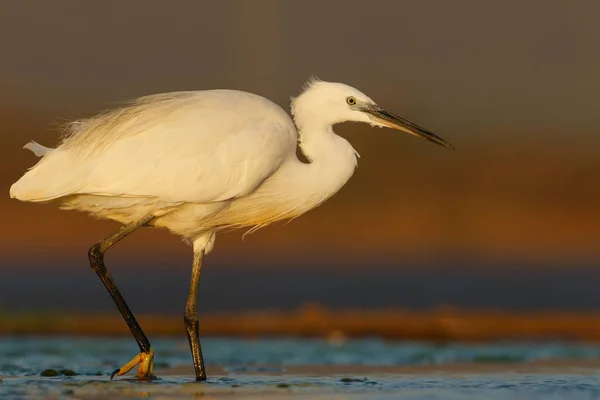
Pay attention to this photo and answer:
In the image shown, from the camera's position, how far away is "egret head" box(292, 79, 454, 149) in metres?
12.5

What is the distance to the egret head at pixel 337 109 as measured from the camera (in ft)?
40.9

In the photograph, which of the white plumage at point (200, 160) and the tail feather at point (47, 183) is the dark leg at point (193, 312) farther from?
the tail feather at point (47, 183)

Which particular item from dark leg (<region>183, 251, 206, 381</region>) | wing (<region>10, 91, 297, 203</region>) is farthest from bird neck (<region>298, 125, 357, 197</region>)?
dark leg (<region>183, 251, 206, 381</region>)

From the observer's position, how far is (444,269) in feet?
76.7

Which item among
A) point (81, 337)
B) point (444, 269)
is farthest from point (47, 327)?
point (444, 269)

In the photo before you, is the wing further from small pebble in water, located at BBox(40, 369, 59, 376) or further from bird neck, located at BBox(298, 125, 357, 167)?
small pebble in water, located at BBox(40, 369, 59, 376)

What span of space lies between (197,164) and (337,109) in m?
1.38

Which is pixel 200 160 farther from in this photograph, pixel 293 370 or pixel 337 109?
pixel 293 370

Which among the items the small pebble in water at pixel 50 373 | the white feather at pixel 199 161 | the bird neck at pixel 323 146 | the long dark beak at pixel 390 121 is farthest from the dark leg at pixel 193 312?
the long dark beak at pixel 390 121

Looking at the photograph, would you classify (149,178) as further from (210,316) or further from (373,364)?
(210,316)

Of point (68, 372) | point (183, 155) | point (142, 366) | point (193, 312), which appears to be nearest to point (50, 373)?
point (68, 372)

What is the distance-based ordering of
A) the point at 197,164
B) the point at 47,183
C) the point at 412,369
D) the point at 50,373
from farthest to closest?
the point at 412,369, the point at 50,373, the point at 47,183, the point at 197,164

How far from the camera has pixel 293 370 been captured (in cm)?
1310

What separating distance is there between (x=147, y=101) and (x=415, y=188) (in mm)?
A: 15947
